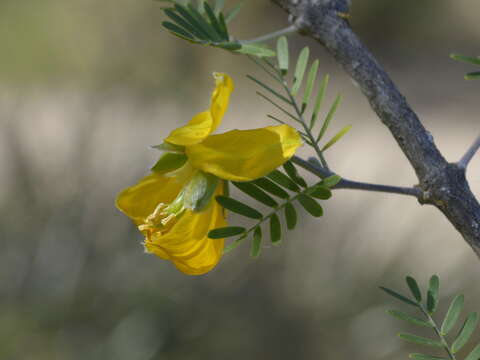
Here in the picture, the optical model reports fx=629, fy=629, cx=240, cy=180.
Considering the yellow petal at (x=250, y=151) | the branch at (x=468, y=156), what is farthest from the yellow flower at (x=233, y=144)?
the branch at (x=468, y=156)

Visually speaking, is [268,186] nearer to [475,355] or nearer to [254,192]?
[254,192]

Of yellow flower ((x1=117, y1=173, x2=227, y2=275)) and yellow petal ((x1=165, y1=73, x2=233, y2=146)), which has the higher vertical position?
A: yellow petal ((x1=165, y1=73, x2=233, y2=146))

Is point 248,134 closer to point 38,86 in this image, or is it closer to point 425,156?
point 425,156

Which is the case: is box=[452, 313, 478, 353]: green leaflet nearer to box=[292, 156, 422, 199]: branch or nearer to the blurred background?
box=[292, 156, 422, 199]: branch

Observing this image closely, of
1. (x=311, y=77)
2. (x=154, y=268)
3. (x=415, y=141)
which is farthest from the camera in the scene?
(x=154, y=268)

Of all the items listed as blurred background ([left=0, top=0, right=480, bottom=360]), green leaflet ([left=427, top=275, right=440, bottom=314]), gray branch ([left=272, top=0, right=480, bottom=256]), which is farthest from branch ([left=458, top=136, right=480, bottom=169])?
blurred background ([left=0, top=0, right=480, bottom=360])

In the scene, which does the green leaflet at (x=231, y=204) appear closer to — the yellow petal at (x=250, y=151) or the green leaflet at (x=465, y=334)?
the yellow petal at (x=250, y=151)

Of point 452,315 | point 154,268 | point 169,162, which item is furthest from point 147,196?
point 154,268
